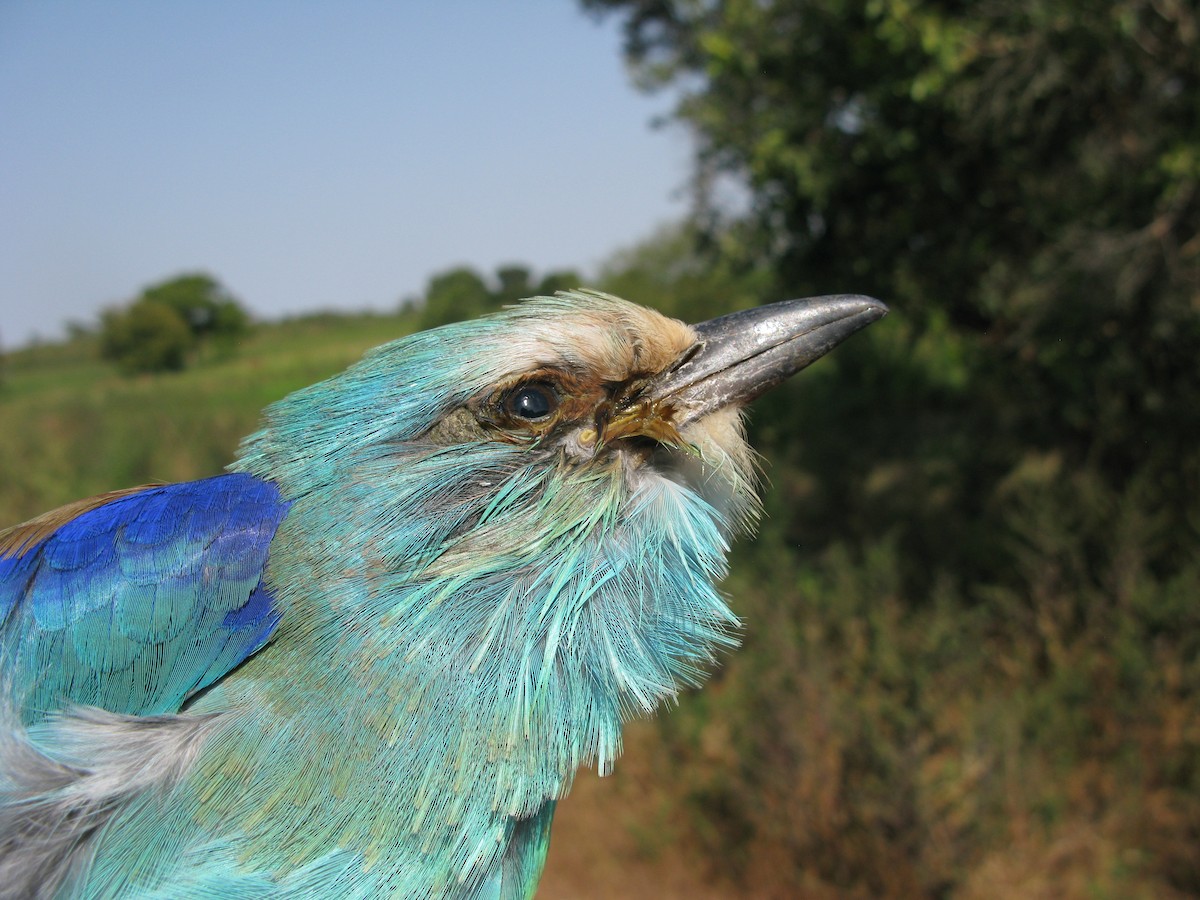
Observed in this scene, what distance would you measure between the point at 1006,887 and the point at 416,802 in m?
4.97

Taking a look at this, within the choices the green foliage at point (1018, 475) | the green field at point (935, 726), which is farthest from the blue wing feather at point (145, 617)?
the green foliage at point (1018, 475)

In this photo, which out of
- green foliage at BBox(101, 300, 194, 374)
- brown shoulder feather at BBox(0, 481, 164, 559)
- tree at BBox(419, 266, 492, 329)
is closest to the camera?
brown shoulder feather at BBox(0, 481, 164, 559)

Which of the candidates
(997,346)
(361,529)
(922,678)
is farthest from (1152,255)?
(361,529)

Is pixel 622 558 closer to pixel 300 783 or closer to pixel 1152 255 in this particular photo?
pixel 300 783

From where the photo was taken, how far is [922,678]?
20.9ft

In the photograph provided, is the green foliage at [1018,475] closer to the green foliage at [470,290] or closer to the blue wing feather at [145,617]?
the green foliage at [470,290]

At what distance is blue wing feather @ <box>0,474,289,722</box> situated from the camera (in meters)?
2.02

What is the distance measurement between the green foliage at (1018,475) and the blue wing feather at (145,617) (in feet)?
12.0

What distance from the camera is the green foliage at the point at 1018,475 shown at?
573 centimetres

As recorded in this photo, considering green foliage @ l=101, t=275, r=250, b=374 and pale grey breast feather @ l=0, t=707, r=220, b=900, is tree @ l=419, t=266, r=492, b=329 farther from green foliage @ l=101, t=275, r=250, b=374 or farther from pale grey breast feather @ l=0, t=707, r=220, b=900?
green foliage @ l=101, t=275, r=250, b=374

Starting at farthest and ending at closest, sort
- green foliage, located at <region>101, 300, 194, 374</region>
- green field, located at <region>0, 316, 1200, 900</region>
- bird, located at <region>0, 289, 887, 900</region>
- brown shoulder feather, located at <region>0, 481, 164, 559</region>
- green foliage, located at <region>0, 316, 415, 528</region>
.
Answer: green foliage, located at <region>0, 316, 415, 528</region>, green foliage, located at <region>101, 300, 194, 374</region>, green field, located at <region>0, 316, 1200, 900</region>, brown shoulder feather, located at <region>0, 481, 164, 559</region>, bird, located at <region>0, 289, 887, 900</region>

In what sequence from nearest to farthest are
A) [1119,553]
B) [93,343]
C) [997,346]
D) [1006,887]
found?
[1006,887] < [1119,553] < [997,346] < [93,343]

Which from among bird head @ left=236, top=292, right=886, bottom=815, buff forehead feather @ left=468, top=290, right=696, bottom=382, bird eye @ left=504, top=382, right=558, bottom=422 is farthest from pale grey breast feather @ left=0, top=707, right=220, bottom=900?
buff forehead feather @ left=468, top=290, right=696, bottom=382

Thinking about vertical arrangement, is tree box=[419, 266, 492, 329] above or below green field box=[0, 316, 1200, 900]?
above
